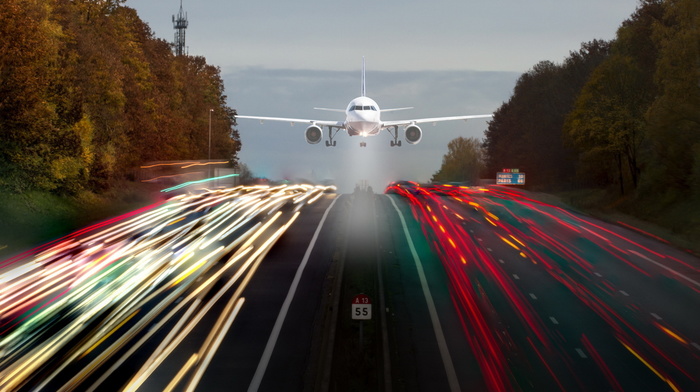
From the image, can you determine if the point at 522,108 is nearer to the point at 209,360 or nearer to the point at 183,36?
the point at 183,36

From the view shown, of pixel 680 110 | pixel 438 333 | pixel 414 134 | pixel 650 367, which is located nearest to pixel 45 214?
pixel 438 333

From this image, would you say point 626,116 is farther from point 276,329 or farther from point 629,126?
point 276,329

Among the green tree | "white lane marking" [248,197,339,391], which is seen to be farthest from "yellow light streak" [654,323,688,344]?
the green tree

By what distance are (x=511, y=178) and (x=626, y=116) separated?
1317 cm

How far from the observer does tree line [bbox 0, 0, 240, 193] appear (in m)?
55.7

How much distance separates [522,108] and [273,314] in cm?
11277

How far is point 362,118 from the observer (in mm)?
84875

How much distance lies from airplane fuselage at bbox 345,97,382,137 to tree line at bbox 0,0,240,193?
66.1 feet

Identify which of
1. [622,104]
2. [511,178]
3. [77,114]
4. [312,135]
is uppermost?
[622,104]

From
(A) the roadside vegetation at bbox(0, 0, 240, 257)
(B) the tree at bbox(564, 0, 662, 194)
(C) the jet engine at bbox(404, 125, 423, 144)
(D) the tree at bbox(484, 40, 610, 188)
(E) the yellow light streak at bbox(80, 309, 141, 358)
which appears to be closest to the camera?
(E) the yellow light streak at bbox(80, 309, 141, 358)

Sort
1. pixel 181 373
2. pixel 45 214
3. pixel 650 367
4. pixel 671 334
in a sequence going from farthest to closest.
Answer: pixel 45 214, pixel 671 334, pixel 650 367, pixel 181 373

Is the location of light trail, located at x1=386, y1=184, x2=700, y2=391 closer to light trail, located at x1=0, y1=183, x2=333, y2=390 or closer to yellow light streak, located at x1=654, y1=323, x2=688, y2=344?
yellow light streak, located at x1=654, y1=323, x2=688, y2=344

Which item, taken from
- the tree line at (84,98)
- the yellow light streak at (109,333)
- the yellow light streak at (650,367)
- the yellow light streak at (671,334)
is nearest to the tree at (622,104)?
the tree line at (84,98)

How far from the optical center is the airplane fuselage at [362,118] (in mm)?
85188
